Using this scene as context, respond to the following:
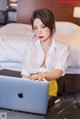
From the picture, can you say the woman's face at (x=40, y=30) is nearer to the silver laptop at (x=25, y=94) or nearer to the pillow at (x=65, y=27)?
the silver laptop at (x=25, y=94)

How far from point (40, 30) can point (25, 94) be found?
499 millimetres

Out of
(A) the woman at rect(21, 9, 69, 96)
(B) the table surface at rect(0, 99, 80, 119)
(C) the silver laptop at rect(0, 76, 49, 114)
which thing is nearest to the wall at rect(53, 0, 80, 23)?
(A) the woman at rect(21, 9, 69, 96)

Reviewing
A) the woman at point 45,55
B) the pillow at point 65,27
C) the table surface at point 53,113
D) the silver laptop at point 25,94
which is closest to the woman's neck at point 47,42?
the woman at point 45,55

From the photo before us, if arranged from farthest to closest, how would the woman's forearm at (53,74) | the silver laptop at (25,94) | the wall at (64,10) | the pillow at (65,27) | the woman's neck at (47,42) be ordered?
the wall at (64,10), the pillow at (65,27), the woman's neck at (47,42), the woman's forearm at (53,74), the silver laptop at (25,94)

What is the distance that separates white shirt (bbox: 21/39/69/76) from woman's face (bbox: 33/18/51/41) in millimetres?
103

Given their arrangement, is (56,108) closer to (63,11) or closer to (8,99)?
(8,99)

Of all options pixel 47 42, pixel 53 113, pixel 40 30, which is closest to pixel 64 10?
pixel 47 42

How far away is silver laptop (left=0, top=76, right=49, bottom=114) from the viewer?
0.99 m

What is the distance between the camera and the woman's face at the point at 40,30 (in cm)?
139

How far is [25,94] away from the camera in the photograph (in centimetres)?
101

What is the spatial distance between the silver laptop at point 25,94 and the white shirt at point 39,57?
437mm

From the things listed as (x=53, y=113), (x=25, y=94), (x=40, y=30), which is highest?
(x=40, y=30)

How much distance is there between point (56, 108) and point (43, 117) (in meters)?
0.12

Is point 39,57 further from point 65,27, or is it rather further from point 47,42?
point 65,27
